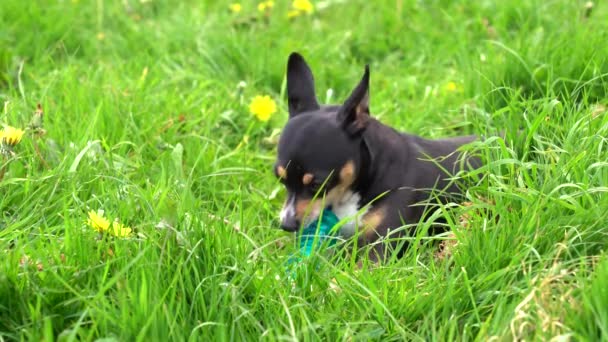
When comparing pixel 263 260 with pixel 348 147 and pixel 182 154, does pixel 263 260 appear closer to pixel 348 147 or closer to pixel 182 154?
pixel 348 147

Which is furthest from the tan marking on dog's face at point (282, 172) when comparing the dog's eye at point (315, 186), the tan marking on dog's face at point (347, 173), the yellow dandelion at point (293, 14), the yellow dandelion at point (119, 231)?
the yellow dandelion at point (293, 14)

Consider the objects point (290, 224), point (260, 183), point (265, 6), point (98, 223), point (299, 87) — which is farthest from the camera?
point (265, 6)

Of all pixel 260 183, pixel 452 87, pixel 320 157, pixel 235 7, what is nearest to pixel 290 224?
pixel 320 157

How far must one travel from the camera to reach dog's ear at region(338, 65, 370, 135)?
3.87 metres

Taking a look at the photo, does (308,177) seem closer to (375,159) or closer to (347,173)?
(347,173)

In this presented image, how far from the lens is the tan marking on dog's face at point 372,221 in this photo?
3953mm

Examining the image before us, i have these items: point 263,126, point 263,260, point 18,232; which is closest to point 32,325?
point 18,232

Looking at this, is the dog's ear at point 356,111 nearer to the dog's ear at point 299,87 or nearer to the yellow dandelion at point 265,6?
the dog's ear at point 299,87

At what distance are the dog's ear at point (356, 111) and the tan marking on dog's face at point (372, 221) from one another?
0.35m

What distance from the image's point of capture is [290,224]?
3.77 meters

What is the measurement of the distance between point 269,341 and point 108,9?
4447 mm

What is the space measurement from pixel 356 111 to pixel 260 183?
845mm

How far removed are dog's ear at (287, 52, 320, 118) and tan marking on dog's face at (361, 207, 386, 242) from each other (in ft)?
1.79

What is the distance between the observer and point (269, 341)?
2760mm
